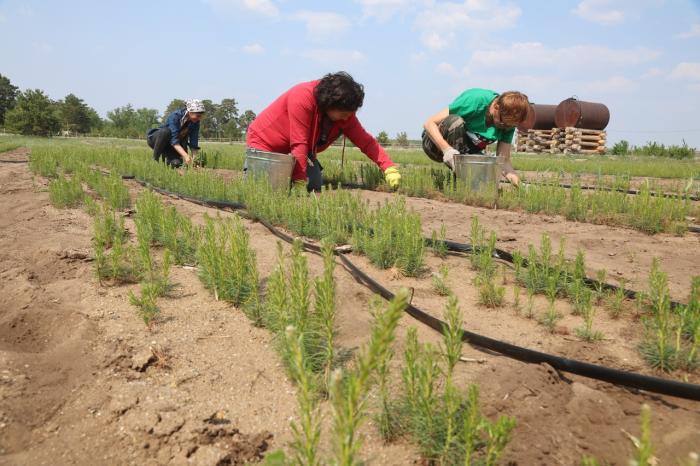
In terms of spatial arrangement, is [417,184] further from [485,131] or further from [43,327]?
[43,327]

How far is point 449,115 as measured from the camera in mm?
6117

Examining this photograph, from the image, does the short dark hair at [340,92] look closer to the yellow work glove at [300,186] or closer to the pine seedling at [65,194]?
the yellow work glove at [300,186]

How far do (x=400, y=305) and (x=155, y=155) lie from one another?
8.12 meters

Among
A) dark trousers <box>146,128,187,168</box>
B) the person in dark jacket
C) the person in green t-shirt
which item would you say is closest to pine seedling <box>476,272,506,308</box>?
the person in green t-shirt

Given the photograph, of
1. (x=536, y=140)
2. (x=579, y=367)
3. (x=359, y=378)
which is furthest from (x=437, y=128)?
(x=536, y=140)

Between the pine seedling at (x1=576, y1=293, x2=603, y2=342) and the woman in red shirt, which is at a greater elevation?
the woman in red shirt

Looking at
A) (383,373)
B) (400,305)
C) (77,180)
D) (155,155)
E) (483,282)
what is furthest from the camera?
(155,155)

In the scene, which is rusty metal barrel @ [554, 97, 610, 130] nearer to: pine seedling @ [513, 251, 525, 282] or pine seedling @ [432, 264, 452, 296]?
pine seedling @ [513, 251, 525, 282]

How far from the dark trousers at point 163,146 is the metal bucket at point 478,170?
4.54m

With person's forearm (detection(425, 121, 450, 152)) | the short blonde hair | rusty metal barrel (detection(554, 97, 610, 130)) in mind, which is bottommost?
person's forearm (detection(425, 121, 450, 152))

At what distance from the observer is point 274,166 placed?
17.0 ft

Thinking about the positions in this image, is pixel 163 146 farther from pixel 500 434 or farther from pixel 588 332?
pixel 500 434

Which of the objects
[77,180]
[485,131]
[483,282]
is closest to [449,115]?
[485,131]

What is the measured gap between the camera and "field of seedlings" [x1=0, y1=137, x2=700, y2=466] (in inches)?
56.1
